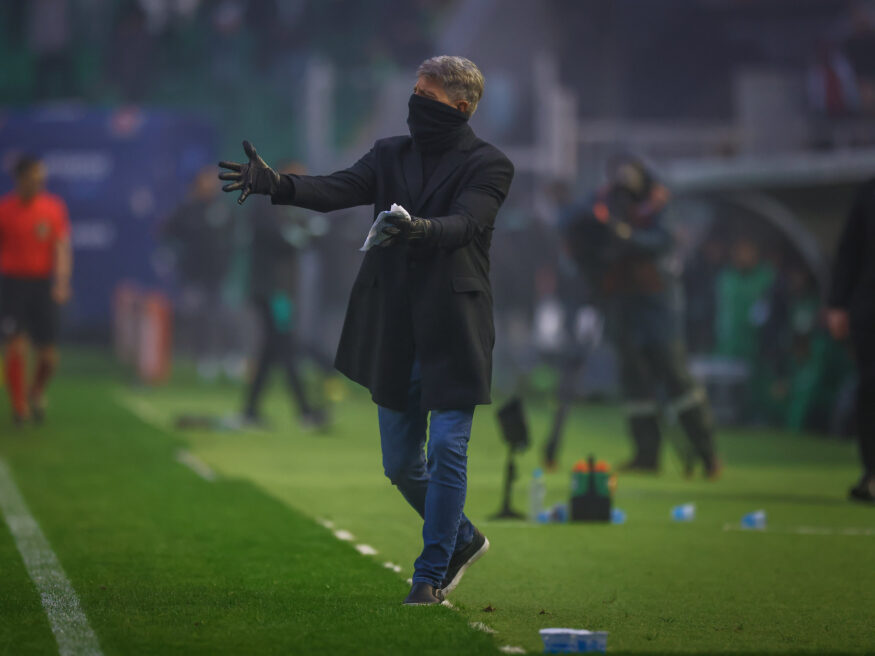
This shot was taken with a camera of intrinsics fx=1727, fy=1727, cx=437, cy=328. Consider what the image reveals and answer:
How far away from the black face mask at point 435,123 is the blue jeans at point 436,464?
85 cm

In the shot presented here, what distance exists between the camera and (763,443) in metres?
15.6

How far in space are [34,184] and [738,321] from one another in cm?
731

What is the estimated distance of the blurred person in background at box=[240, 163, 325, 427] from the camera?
15570 mm

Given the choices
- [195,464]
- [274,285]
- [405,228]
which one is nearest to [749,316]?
[274,285]

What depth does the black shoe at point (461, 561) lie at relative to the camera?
21.6ft

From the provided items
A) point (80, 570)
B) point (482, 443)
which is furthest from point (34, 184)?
point (80, 570)

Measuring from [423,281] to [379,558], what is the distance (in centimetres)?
198

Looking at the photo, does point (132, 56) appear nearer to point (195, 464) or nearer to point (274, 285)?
point (274, 285)

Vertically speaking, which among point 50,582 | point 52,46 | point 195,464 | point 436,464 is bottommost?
point 195,464

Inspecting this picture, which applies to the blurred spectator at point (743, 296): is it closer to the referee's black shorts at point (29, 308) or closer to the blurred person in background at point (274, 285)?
the blurred person in background at point (274, 285)

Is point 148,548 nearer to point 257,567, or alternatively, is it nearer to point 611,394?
point 257,567

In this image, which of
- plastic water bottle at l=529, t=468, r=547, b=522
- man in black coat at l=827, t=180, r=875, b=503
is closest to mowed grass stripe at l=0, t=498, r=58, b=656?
plastic water bottle at l=529, t=468, r=547, b=522

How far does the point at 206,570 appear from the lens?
24.7 ft

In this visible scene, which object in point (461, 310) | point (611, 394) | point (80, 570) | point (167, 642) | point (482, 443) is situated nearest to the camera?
point (167, 642)
